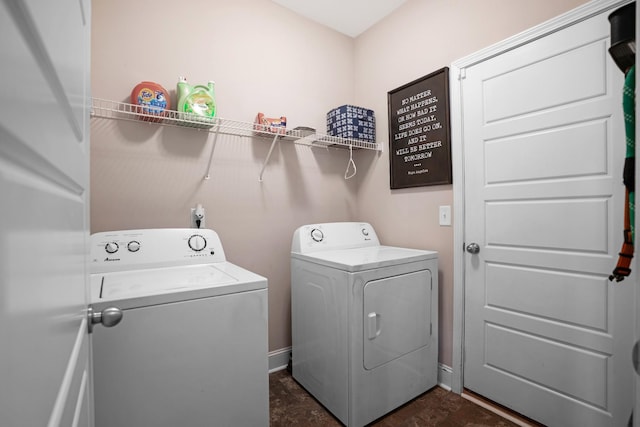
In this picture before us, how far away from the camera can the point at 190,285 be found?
3.99 feet

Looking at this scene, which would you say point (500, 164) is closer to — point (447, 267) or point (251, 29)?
point (447, 267)

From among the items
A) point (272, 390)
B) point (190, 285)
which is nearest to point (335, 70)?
point (190, 285)

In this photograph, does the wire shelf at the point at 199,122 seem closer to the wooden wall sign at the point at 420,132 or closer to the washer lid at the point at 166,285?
the wooden wall sign at the point at 420,132

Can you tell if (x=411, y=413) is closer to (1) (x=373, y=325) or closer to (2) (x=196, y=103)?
(1) (x=373, y=325)

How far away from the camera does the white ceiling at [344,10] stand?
233 cm

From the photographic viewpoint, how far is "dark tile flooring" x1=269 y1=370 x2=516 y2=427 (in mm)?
1725

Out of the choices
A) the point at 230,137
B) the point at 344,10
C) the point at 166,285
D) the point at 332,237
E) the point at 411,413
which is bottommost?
the point at 411,413

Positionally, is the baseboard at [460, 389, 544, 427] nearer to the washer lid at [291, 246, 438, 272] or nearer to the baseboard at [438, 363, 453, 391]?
the baseboard at [438, 363, 453, 391]

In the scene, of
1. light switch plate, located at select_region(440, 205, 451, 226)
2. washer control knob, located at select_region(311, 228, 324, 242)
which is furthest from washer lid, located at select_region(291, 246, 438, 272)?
light switch plate, located at select_region(440, 205, 451, 226)

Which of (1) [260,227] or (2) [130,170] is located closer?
(2) [130,170]

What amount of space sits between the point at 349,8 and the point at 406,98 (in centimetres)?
85

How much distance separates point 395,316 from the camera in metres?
1.80

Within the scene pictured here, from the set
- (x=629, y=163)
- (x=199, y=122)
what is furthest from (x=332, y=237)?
(x=629, y=163)

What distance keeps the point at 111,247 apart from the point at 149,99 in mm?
832
